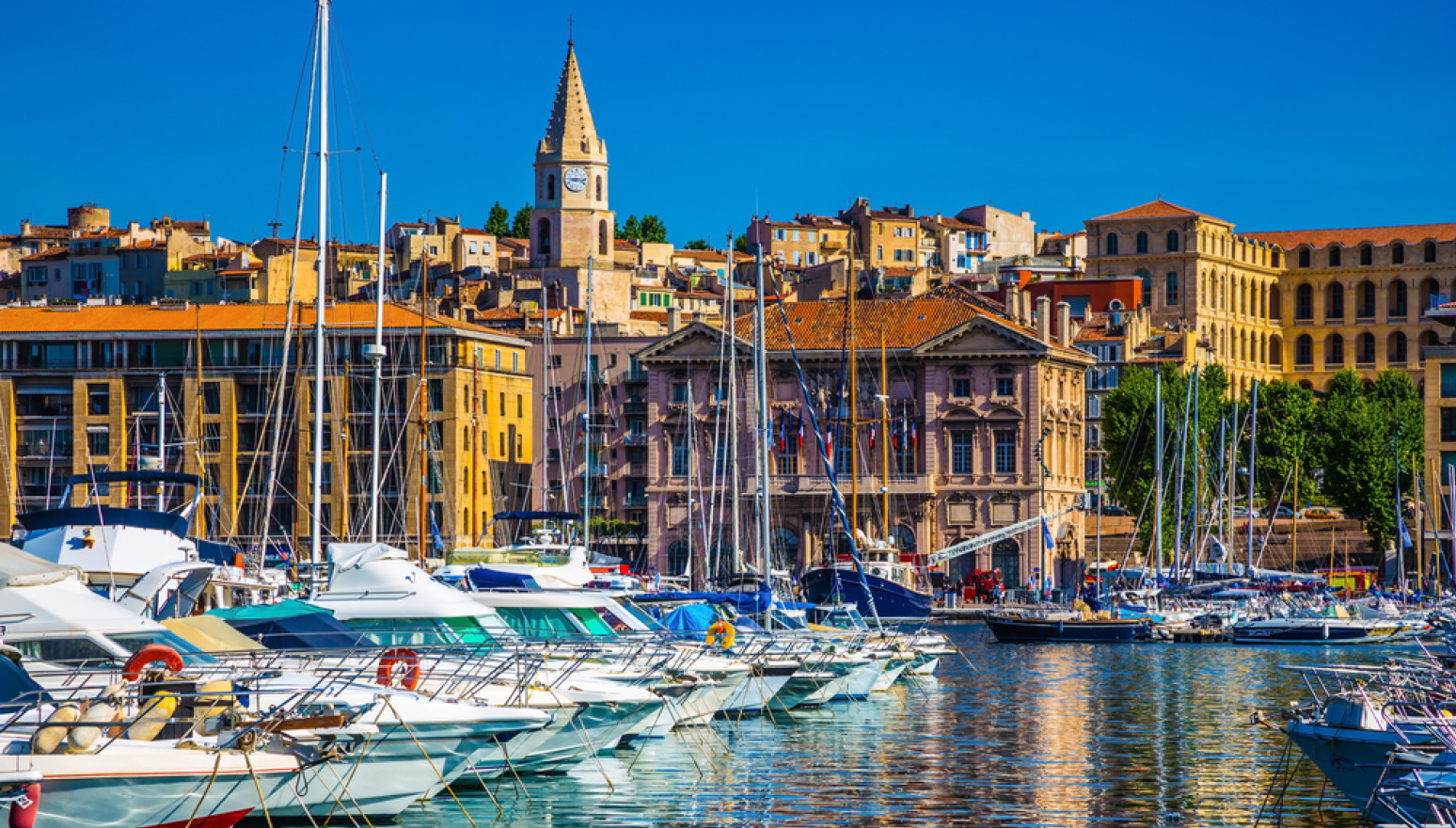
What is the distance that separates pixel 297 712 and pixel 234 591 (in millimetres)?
17276

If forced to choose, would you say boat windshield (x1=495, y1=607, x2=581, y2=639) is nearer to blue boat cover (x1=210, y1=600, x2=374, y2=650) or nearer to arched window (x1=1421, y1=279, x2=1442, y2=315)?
blue boat cover (x1=210, y1=600, x2=374, y2=650)

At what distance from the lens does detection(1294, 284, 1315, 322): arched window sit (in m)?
169

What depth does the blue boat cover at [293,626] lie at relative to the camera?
31406 millimetres

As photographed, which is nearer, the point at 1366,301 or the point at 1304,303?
the point at 1366,301

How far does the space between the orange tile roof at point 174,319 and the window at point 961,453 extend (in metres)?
23.9

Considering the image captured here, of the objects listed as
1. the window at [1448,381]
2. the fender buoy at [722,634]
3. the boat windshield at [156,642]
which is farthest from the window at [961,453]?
the boat windshield at [156,642]

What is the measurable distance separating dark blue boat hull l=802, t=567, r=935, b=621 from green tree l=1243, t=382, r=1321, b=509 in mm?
A: 38069

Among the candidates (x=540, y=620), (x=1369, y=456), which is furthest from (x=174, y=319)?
(x=540, y=620)

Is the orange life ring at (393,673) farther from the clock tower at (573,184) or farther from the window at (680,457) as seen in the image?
the clock tower at (573,184)

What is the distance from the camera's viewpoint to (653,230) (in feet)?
647

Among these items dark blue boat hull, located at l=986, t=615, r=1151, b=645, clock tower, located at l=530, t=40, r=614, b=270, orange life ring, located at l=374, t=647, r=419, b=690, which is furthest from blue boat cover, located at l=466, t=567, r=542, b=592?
clock tower, located at l=530, t=40, r=614, b=270

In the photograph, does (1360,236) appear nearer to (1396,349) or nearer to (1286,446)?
(1396,349)

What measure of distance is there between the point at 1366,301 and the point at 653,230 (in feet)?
199

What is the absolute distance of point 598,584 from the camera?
59656 millimetres
